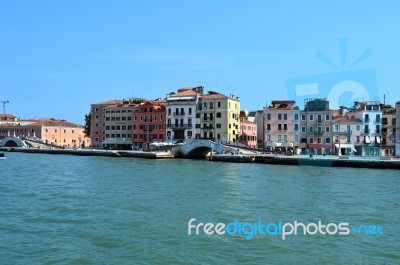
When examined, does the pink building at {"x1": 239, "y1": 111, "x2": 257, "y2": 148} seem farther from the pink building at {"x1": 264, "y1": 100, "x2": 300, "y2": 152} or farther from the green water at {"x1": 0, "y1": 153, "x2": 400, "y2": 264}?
the green water at {"x1": 0, "y1": 153, "x2": 400, "y2": 264}

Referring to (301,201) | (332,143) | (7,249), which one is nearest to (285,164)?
(332,143)

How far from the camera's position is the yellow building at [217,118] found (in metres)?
65.8

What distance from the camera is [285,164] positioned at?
4666cm

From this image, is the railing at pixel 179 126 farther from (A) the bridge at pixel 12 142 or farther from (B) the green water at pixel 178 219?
(B) the green water at pixel 178 219

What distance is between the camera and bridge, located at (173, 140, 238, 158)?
183 feet

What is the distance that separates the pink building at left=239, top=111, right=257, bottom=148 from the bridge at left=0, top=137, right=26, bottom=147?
39.2 meters

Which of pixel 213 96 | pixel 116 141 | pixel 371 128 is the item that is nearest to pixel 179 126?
pixel 213 96

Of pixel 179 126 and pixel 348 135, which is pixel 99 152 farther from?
pixel 348 135

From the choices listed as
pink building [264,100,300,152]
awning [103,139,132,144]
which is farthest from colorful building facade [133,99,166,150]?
pink building [264,100,300,152]

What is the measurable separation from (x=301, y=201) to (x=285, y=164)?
2756 centimetres

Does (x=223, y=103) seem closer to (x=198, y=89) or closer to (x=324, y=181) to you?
(x=198, y=89)

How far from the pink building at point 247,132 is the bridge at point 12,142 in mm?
39242

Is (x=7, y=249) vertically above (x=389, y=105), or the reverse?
(x=389, y=105)

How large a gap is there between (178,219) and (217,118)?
51.5 m
